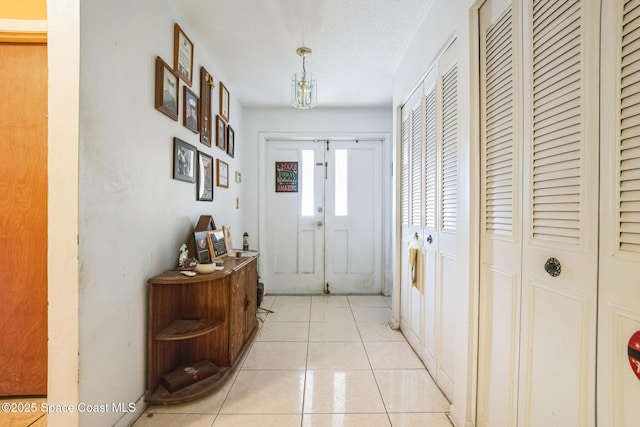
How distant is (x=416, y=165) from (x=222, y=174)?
6.38ft

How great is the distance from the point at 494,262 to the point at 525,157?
0.49 metres

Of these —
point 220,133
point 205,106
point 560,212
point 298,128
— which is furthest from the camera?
point 298,128

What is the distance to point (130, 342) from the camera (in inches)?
58.0

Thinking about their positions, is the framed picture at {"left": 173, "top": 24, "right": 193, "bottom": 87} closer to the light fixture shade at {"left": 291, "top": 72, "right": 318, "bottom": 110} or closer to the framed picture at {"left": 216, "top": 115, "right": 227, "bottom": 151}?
the framed picture at {"left": 216, "top": 115, "right": 227, "bottom": 151}

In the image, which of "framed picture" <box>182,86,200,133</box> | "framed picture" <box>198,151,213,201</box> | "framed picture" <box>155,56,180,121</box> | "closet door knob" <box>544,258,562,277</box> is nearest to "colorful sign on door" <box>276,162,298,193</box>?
"framed picture" <box>198,151,213,201</box>

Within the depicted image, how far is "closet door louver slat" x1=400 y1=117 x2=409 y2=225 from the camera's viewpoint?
100.0 inches

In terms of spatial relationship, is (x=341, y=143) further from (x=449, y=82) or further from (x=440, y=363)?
(x=440, y=363)

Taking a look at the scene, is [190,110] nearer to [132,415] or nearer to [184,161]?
[184,161]

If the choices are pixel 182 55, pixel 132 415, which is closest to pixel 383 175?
pixel 182 55

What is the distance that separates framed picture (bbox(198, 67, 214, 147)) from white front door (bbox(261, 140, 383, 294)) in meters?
1.40

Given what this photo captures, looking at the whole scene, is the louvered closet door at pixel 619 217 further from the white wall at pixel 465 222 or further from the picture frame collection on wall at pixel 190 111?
the picture frame collection on wall at pixel 190 111

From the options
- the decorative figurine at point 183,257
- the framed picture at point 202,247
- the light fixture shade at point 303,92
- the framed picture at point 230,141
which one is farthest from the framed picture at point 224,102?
the decorative figurine at point 183,257

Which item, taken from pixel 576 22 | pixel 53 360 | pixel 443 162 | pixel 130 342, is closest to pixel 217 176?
pixel 130 342

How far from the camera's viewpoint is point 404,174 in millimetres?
2641
